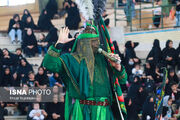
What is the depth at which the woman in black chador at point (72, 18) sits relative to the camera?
17.6 meters

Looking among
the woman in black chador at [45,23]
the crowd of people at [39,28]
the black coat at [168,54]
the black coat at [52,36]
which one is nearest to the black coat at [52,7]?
the crowd of people at [39,28]

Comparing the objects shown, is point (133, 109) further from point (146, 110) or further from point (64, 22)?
→ point (64, 22)

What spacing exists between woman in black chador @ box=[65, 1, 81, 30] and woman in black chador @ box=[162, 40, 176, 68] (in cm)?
346

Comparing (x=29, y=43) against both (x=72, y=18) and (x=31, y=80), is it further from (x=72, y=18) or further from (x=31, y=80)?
(x=31, y=80)

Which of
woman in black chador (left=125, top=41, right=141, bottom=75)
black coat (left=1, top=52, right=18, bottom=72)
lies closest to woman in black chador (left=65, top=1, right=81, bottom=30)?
woman in black chador (left=125, top=41, right=141, bottom=75)

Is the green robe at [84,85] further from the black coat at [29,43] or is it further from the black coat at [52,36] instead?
the black coat at [29,43]

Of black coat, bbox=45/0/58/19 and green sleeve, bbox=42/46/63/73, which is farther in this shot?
black coat, bbox=45/0/58/19

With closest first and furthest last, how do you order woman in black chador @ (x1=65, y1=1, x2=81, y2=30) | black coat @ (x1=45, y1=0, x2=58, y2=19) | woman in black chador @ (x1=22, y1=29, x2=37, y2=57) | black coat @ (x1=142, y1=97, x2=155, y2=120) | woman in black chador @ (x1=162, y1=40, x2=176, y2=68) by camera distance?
1. black coat @ (x1=142, y1=97, x2=155, y2=120)
2. woman in black chador @ (x1=162, y1=40, x2=176, y2=68)
3. woman in black chador @ (x1=22, y1=29, x2=37, y2=57)
4. woman in black chador @ (x1=65, y1=1, x2=81, y2=30)
5. black coat @ (x1=45, y1=0, x2=58, y2=19)

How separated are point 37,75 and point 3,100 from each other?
1.14 metres

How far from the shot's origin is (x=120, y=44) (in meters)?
17.2

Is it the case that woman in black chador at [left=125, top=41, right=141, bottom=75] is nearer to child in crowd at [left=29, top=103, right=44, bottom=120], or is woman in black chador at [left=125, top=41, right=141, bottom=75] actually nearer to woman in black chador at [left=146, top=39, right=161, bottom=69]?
woman in black chador at [left=146, top=39, right=161, bottom=69]

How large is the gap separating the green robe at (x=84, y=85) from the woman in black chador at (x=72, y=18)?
10117 millimetres

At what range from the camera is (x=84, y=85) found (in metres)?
7.37

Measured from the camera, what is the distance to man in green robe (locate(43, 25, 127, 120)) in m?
7.41
